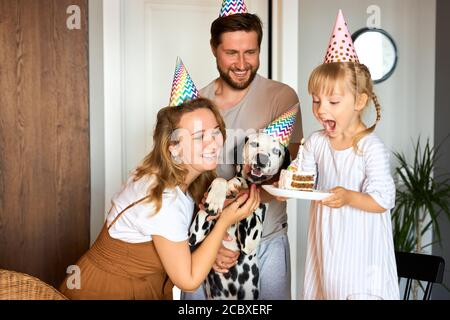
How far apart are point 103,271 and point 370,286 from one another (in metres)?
0.77

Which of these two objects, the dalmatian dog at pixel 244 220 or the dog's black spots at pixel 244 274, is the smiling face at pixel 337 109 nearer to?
the dalmatian dog at pixel 244 220

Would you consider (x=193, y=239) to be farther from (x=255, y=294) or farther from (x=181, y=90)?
(x=181, y=90)

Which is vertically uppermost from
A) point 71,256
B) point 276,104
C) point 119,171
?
point 276,104

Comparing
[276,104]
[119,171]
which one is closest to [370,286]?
[276,104]

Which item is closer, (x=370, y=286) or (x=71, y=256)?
(x=370, y=286)

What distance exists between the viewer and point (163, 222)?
1573mm

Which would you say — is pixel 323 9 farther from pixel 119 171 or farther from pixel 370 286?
pixel 370 286

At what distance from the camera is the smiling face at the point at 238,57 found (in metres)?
1.93

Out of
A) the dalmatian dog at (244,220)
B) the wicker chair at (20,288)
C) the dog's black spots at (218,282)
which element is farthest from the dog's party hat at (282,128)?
the wicker chair at (20,288)

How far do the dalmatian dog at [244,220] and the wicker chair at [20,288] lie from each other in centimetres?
54

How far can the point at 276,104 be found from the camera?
6.62 feet

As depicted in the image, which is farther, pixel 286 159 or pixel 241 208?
pixel 286 159

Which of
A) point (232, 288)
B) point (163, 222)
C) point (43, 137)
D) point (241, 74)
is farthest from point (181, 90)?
point (43, 137)

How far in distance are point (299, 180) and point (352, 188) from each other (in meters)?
0.17
